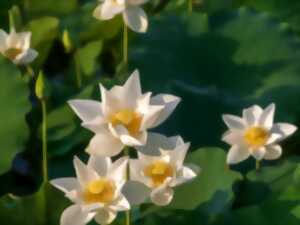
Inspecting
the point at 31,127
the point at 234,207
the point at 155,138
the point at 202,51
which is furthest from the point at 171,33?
the point at 155,138

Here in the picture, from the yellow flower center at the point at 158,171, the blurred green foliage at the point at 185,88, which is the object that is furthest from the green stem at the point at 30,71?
the yellow flower center at the point at 158,171

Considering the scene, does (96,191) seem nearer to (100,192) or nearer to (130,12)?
(100,192)

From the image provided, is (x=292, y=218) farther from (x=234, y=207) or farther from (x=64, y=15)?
(x=64, y=15)

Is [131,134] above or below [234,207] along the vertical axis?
above

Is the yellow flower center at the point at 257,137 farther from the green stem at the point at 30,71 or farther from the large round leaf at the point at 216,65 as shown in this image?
the green stem at the point at 30,71

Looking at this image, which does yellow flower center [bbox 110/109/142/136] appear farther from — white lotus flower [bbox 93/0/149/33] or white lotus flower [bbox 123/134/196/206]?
white lotus flower [bbox 93/0/149/33]

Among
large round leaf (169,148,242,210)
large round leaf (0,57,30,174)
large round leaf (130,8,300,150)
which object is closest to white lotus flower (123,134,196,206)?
large round leaf (169,148,242,210)
